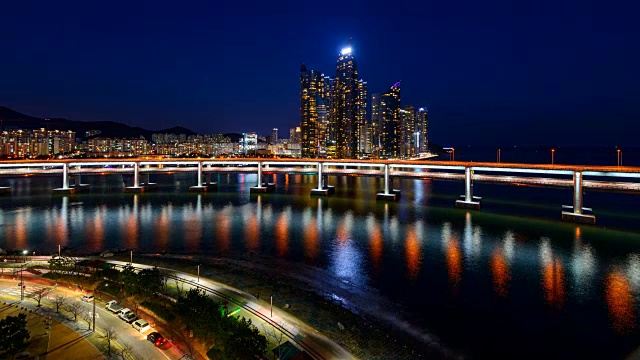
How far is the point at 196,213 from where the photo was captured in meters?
46.4

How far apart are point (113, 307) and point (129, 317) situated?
155 centimetres

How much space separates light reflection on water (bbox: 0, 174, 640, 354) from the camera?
62.7ft

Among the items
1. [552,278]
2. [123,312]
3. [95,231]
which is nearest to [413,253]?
[552,278]

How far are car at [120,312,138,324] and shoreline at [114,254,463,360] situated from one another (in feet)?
17.7

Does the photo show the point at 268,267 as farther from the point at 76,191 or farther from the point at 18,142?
the point at 18,142

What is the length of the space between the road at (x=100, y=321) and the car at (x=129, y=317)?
0.14 m

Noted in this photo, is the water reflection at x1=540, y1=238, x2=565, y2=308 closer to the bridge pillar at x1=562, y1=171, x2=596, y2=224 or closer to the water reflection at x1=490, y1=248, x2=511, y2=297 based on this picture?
the water reflection at x1=490, y1=248, x2=511, y2=297

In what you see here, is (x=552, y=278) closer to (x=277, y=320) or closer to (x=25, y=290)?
(x=277, y=320)

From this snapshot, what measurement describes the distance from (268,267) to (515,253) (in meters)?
20.0

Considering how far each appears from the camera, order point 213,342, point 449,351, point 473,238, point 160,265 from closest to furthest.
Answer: point 213,342
point 449,351
point 160,265
point 473,238

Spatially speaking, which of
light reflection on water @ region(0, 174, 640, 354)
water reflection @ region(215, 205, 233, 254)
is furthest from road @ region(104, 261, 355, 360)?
water reflection @ region(215, 205, 233, 254)

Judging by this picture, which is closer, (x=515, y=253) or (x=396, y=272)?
(x=396, y=272)

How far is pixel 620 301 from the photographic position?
19.3 meters

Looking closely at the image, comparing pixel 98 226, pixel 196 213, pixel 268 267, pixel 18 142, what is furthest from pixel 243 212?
pixel 18 142
